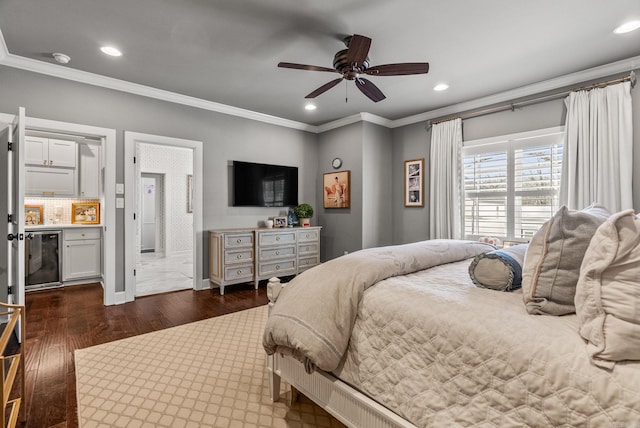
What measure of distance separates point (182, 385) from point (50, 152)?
178 inches

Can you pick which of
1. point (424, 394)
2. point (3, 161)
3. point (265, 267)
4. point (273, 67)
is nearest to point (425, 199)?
point (265, 267)

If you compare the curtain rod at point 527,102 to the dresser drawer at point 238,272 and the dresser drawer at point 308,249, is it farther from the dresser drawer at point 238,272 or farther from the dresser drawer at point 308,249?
the dresser drawer at point 238,272

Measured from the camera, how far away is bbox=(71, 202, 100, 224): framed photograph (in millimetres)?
5004

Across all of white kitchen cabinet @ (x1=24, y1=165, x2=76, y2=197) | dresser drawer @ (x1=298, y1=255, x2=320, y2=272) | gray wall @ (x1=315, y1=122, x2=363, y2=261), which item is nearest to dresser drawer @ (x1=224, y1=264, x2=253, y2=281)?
dresser drawer @ (x1=298, y1=255, x2=320, y2=272)

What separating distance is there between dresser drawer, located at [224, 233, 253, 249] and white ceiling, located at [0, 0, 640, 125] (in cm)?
191

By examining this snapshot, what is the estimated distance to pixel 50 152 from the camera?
463 cm

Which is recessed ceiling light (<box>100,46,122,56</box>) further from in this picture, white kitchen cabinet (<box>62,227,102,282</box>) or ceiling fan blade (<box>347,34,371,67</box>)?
white kitchen cabinet (<box>62,227,102,282</box>)

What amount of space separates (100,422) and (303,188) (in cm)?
424

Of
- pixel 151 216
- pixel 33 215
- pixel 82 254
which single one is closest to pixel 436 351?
pixel 82 254

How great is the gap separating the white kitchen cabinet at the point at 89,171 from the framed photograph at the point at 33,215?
0.57 metres

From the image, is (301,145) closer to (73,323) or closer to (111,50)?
(111,50)

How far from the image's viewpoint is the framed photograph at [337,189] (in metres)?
5.12

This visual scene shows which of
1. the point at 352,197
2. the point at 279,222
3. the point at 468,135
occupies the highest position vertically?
the point at 468,135

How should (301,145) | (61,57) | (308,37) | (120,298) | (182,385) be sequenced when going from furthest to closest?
(301,145), (120,298), (61,57), (308,37), (182,385)
